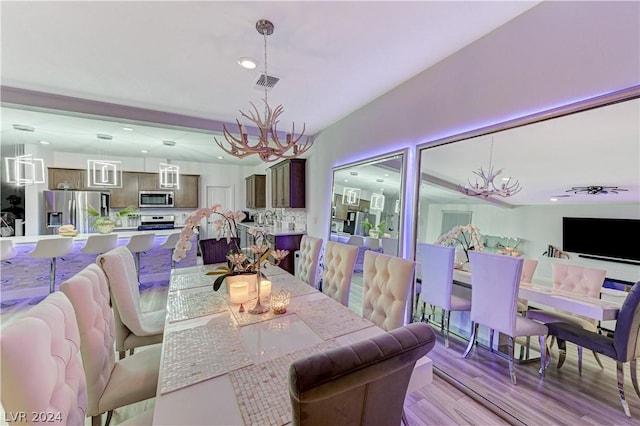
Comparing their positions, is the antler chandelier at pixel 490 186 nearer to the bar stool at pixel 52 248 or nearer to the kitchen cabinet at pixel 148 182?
the bar stool at pixel 52 248

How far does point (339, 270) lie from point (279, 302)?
30.8 inches

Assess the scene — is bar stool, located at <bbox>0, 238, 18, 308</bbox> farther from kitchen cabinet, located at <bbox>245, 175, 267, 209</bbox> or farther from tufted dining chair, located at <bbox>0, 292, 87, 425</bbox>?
kitchen cabinet, located at <bbox>245, 175, 267, 209</bbox>

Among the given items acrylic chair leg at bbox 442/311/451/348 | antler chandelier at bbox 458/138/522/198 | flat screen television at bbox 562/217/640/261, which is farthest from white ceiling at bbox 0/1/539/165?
acrylic chair leg at bbox 442/311/451/348

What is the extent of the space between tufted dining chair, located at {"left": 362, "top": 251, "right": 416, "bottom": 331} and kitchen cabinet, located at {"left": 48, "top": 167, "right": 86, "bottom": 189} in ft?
23.2

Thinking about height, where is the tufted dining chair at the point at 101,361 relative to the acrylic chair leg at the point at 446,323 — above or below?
above

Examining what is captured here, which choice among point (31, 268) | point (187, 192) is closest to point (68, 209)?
point (31, 268)

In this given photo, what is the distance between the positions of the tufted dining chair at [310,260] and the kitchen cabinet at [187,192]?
17.7 feet

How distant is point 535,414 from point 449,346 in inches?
34.3

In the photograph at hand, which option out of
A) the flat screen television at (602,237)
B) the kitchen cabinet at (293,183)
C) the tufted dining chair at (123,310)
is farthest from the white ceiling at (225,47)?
the kitchen cabinet at (293,183)

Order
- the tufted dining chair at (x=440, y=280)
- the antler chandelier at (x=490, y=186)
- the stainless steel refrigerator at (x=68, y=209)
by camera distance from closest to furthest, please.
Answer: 1. the antler chandelier at (x=490, y=186)
2. the tufted dining chair at (x=440, y=280)
3. the stainless steel refrigerator at (x=68, y=209)

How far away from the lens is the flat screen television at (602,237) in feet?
5.31

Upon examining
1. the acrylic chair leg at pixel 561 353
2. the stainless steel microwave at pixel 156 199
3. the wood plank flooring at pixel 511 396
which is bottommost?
the wood plank flooring at pixel 511 396

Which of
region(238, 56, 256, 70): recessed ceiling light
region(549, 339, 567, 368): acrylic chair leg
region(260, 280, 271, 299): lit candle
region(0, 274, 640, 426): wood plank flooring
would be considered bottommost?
region(0, 274, 640, 426): wood plank flooring

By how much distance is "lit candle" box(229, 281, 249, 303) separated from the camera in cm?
170
